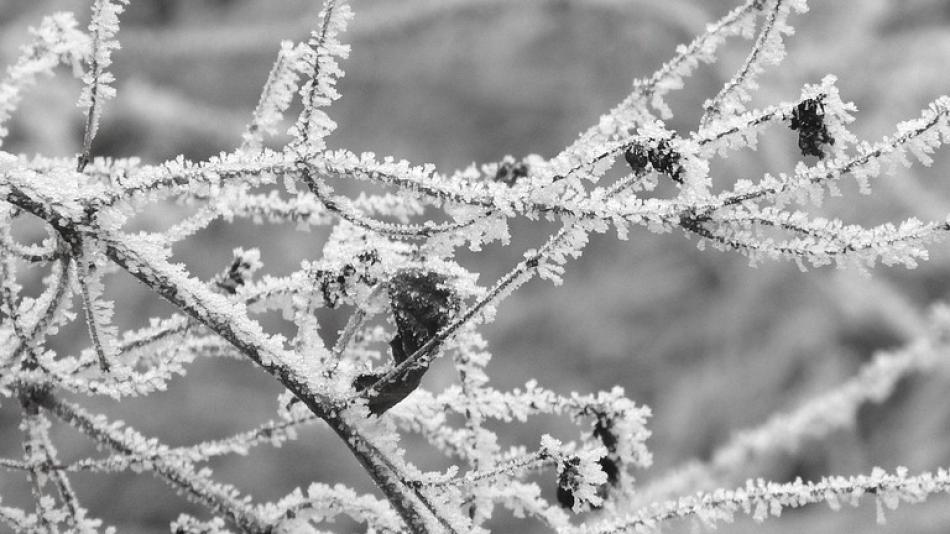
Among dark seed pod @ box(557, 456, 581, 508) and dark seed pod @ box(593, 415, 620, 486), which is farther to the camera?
dark seed pod @ box(593, 415, 620, 486)

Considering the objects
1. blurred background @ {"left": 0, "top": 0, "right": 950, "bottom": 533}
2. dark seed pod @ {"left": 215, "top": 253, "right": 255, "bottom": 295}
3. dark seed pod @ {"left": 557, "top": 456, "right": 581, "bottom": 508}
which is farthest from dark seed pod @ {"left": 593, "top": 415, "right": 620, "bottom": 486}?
blurred background @ {"left": 0, "top": 0, "right": 950, "bottom": 533}

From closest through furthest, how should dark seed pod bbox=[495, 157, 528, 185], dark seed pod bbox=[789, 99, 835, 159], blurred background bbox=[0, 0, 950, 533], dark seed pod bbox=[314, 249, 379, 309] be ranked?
dark seed pod bbox=[789, 99, 835, 159] → dark seed pod bbox=[314, 249, 379, 309] → dark seed pod bbox=[495, 157, 528, 185] → blurred background bbox=[0, 0, 950, 533]

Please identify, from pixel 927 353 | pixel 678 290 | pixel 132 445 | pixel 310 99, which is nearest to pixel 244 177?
pixel 310 99

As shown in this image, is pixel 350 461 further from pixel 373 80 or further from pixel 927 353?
pixel 927 353

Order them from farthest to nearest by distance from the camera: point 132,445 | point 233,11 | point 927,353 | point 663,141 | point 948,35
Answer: point 233,11 < point 948,35 < point 927,353 < point 132,445 < point 663,141

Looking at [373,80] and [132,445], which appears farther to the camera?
[373,80]

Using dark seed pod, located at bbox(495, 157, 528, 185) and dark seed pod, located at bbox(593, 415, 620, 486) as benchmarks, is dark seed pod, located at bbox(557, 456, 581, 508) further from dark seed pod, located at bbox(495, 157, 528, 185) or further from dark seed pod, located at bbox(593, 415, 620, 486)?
dark seed pod, located at bbox(495, 157, 528, 185)

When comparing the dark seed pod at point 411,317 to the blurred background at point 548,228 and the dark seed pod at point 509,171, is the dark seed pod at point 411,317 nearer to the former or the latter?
the dark seed pod at point 509,171
